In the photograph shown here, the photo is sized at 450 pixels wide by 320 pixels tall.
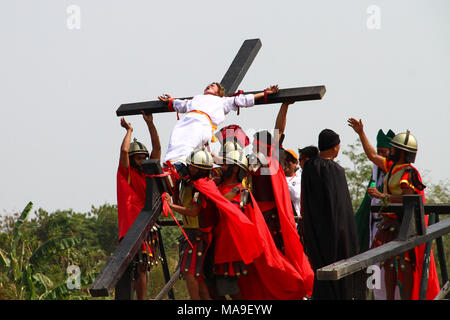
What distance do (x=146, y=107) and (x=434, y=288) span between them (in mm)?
3375

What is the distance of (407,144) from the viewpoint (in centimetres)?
624

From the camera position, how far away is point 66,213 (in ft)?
85.5

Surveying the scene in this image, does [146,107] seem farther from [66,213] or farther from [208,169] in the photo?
[66,213]

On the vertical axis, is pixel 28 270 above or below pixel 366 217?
below

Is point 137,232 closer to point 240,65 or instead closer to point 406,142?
point 406,142

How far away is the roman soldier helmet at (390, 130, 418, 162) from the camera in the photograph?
6.24m

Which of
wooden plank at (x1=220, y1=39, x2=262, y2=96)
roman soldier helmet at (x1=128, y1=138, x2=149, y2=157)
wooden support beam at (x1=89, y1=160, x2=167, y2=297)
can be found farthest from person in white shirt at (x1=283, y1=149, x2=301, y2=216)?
wooden support beam at (x1=89, y1=160, x2=167, y2=297)

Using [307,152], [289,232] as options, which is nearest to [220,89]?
[307,152]

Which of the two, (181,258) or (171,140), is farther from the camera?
(171,140)

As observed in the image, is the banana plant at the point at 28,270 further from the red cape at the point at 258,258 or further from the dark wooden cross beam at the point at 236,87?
the red cape at the point at 258,258

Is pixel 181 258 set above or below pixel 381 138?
below

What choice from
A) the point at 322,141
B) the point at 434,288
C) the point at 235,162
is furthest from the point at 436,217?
the point at 235,162

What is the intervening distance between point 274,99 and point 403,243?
1.84 meters
